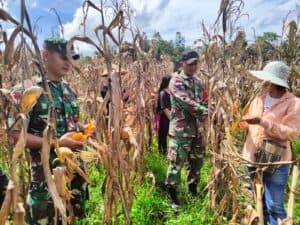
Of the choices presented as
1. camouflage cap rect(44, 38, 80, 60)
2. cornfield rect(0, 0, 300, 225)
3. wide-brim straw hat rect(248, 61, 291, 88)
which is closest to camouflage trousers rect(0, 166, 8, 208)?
cornfield rect(0, 0, 300, 225)

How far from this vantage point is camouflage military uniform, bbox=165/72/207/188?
3355 mm

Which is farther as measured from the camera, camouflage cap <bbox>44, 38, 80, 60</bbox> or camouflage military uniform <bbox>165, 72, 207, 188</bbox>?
camouflage military uniform <bbox>165, 72, 207, 188</bbox>

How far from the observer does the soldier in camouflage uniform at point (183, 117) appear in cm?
335

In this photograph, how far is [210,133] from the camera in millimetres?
2879

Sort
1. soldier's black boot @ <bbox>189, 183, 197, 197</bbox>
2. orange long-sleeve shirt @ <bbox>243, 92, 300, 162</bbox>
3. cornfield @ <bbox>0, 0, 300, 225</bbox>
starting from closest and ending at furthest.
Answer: cornfield @ <bbox>0, 0, 300, 225</bbox>
orange long-sleeve shirt @ <bbox>243, 92, 300, 162</bbox>
soldier's black boot @ <bbox>189, 183, 197, 197</bbox>

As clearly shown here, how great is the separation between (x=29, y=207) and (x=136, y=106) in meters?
1.95

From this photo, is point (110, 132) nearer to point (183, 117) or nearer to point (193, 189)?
point (183, 117)

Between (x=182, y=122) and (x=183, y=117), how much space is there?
0.05 meters

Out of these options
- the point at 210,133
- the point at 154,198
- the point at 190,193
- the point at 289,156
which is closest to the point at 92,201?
the point at 154,198

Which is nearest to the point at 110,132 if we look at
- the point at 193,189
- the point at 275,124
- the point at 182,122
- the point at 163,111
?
the point at 275,124

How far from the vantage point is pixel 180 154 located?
3.44 metres

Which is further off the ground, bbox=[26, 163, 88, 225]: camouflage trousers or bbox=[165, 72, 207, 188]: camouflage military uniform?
bbox=[165, 72, 207, 188]: camouflage military uniform

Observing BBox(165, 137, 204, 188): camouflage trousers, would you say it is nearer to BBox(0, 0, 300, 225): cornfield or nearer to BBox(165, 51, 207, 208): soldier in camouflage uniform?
BBox(165, 51, 207, 208): soldier in camouflage uniform

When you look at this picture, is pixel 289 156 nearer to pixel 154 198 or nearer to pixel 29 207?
pixel 154 198
